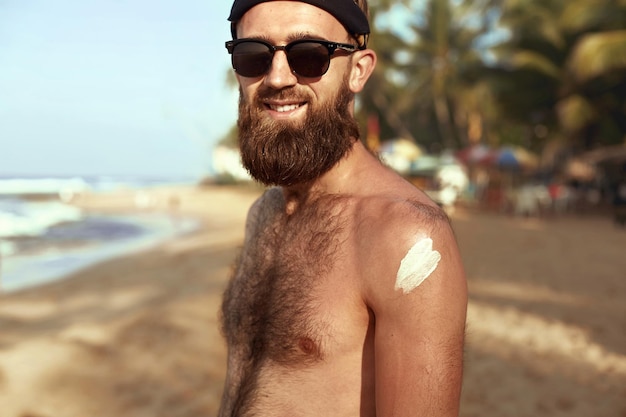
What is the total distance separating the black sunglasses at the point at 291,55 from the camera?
138 centimetres

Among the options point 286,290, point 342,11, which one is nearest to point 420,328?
point 286,290

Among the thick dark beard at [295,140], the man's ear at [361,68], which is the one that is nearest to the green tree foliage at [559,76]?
the man's ear at [361,68]

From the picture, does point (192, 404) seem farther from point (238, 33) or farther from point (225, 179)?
point (225, 179)

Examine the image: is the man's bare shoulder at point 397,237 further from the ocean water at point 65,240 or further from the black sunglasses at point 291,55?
the ocean water at point 65,240

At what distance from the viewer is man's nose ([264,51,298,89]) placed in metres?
1.41

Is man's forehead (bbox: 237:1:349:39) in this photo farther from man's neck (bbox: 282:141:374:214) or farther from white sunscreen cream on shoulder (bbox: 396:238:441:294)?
white sunscreen cream on shoulder (bbox: 396:238:441:294)

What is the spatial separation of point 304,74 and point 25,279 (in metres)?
12.0

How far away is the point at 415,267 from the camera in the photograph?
44.4 inches

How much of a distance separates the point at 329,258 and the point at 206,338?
5.41 m

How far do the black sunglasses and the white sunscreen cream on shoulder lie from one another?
1.74ft

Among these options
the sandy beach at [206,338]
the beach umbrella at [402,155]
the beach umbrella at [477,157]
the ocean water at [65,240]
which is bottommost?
the ocean water at [65,240]

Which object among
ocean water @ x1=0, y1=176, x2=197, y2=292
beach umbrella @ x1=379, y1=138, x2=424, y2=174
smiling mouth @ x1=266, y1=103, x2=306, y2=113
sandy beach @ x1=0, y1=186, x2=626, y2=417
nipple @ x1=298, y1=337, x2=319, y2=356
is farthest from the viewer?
beach umbrella @ x1=379, y1=138, x2=424, y2=174

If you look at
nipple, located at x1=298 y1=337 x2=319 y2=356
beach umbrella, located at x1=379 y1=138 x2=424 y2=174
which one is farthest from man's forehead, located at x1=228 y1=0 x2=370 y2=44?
beach umbrella, located at x1=379 y1=138 x2=424 y2=174

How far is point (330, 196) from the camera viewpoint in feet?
4.89
